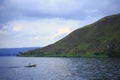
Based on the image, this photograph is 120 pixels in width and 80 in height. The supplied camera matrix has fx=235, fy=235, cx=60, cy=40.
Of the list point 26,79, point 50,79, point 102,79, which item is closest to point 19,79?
point 26,79

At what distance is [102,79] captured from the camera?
88.6 meters

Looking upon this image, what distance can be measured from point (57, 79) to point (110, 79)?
2065 cm

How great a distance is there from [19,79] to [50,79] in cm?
1307

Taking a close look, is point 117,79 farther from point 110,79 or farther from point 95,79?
point 95,79

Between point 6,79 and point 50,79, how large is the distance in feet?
60.4

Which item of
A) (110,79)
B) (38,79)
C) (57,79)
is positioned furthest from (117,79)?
(38,79)

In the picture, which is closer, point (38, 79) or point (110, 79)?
point (110, 79)

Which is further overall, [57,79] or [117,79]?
[57,79]

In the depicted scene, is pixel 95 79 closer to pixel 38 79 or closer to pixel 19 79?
pixel 38 79

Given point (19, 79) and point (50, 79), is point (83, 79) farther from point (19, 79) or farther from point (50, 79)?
point (19, 79)

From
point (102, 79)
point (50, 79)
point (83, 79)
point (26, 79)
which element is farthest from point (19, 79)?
point (102, 79)

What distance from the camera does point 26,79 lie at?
9581 centimetres

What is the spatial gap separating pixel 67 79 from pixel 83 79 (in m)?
6.37

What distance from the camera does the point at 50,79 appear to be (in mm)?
94062
